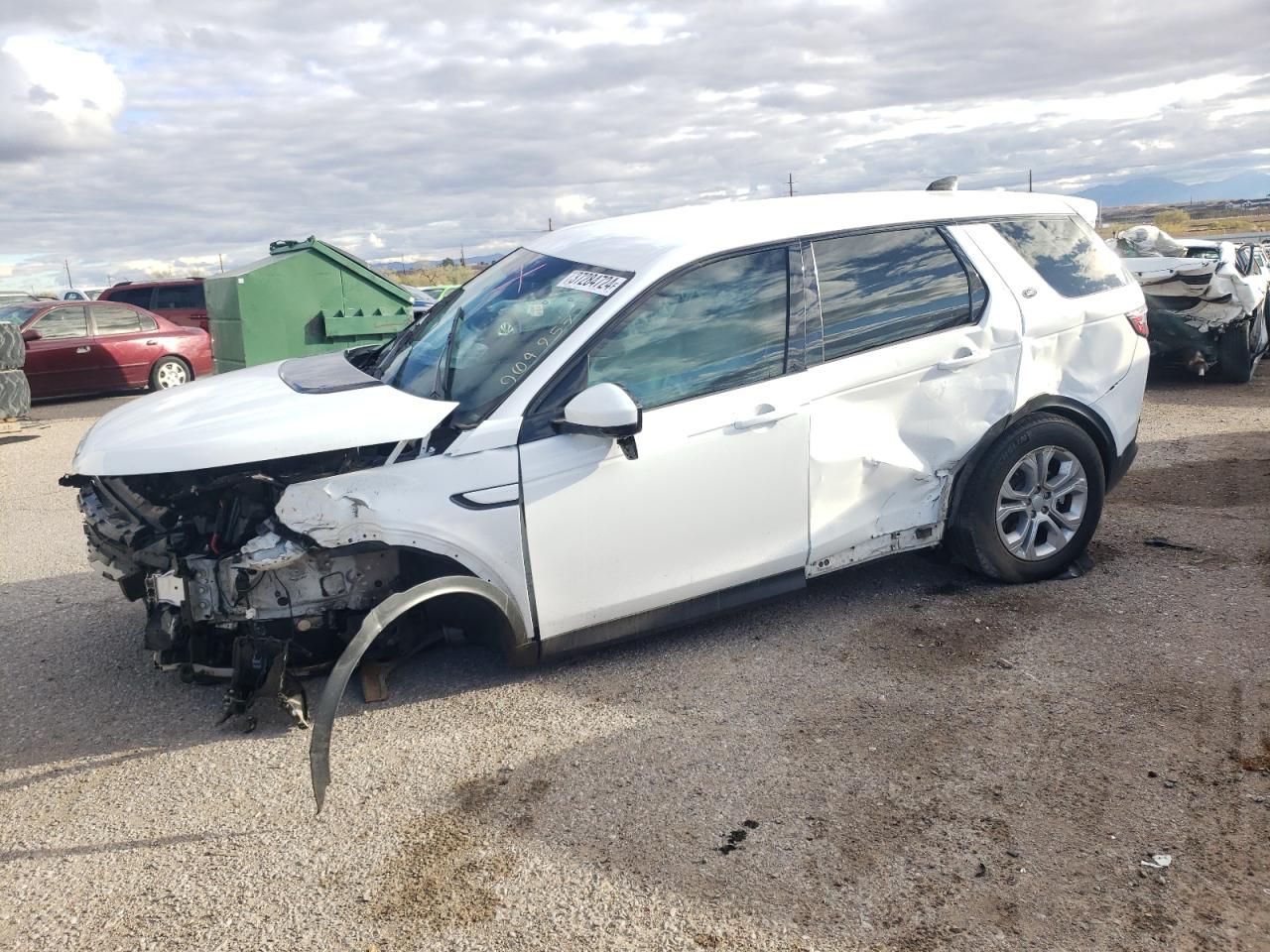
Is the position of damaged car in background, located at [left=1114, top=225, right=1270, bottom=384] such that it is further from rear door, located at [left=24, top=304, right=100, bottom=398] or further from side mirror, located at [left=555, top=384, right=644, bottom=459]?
rear door, located at [left=24, top=304, right=100, bottom=398]

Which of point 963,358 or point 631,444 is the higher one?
point 963,358

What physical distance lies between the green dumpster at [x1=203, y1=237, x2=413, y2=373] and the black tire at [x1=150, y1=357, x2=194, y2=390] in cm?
246

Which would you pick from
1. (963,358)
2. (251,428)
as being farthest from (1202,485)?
(251,428)

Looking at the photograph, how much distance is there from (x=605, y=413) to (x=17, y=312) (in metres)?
14.5

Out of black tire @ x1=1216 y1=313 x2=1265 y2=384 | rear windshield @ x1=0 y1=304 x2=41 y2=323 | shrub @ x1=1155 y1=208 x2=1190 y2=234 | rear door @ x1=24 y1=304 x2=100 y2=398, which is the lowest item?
black tire @ x1=1216 y1=313 x2=1265 y2=384

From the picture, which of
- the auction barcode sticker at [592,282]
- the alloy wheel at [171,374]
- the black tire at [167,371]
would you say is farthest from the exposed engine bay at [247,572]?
the alloy wheel at [171,374]

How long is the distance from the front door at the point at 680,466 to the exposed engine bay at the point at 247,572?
1.51 feet

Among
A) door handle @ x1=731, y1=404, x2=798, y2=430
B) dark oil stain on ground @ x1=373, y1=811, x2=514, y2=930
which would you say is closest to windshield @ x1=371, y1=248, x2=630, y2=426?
door handle @ x1=731, y1=404, x2=798, y2=430

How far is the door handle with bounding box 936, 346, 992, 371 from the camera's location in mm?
4574

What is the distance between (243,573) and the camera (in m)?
3.73

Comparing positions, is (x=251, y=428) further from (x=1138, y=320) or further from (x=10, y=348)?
(x=10, y=348)

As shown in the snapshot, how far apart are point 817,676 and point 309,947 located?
2.18 meters

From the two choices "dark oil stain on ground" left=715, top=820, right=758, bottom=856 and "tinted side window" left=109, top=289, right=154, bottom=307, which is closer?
"dark oil stain on ground" left=715, top=820, right=758, bottom=856

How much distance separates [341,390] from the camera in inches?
162
